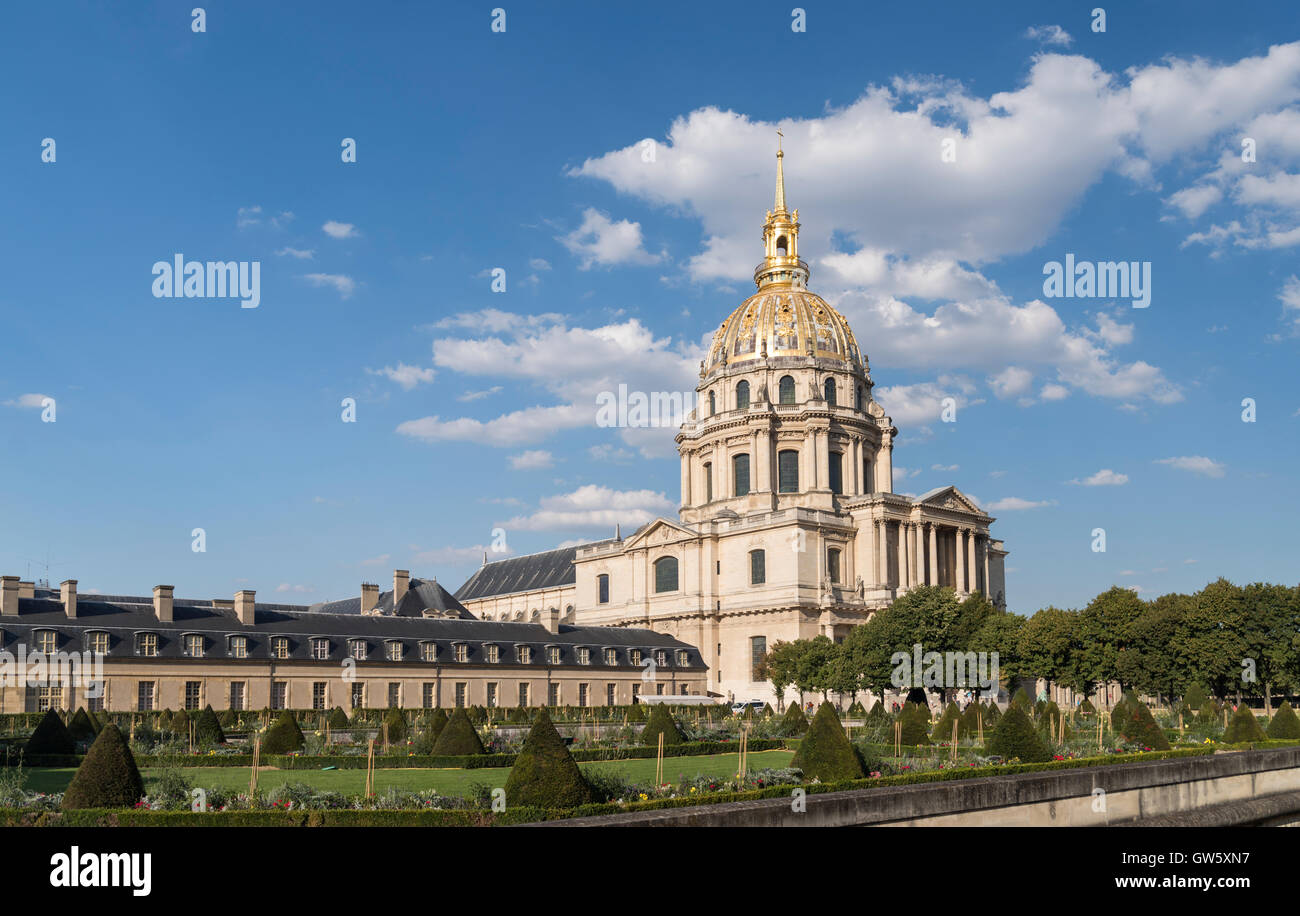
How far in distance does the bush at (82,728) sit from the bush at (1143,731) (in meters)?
32.2

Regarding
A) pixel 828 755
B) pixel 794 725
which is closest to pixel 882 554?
pixel 794 725

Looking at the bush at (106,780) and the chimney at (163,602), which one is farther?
the chimney at (163,602)

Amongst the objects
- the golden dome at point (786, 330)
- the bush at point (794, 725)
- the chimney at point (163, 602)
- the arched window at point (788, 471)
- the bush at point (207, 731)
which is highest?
the golden dome at point (786, 330)

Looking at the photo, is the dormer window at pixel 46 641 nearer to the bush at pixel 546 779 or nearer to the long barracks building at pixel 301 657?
the long barracks building at pixel 301 657

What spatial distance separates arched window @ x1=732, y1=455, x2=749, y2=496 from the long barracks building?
21776 millimetres

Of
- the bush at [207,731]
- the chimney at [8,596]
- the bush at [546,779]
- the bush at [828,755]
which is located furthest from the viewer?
the chimney at [8,596]

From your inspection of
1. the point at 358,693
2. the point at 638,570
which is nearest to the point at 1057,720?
the point at 358,693

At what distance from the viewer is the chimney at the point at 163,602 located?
56.6 m

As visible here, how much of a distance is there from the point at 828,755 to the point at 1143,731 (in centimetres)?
1223

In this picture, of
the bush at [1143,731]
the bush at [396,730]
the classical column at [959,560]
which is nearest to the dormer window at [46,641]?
the bush at [396,730]

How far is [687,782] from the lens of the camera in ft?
72.3

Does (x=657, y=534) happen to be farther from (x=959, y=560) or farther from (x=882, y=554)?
(x=959, y=560)
